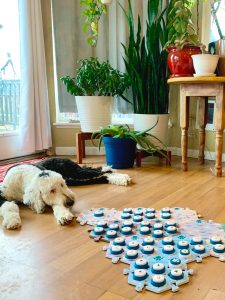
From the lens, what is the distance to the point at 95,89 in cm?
249

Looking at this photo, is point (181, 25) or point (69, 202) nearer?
point (69, 202)

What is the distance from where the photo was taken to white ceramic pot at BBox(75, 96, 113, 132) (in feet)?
8.13

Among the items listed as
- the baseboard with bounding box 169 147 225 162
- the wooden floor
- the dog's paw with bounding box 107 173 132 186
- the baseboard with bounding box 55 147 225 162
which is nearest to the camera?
the wooden floor

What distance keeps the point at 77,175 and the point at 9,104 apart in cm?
112

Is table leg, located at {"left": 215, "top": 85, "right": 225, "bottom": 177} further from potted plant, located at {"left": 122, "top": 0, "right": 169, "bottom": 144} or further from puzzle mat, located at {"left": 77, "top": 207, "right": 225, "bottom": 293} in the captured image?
puzzle mat, located at {"left": 77, "top": 207, "right": 225, "bottom": 293}

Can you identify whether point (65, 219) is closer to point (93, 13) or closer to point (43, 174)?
point (43, 174)

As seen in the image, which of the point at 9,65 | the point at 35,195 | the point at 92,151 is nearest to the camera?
the point at 35,195

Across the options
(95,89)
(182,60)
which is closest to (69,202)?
(182,60)

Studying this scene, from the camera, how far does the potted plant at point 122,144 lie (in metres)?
2.16

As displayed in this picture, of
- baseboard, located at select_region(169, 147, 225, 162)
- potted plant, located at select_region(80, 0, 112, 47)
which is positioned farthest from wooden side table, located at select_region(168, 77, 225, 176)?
potted plant, located at select_region(80, 0, 112, 47)

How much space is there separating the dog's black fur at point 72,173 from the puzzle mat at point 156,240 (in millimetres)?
488

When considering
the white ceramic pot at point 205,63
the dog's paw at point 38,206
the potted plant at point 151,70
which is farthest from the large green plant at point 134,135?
the dog's paw at point 38,206

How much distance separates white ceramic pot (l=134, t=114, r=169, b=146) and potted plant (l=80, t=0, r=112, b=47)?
30.3 inches

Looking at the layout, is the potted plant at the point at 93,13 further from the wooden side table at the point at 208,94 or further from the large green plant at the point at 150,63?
the wooden side table at the point at 208,94
